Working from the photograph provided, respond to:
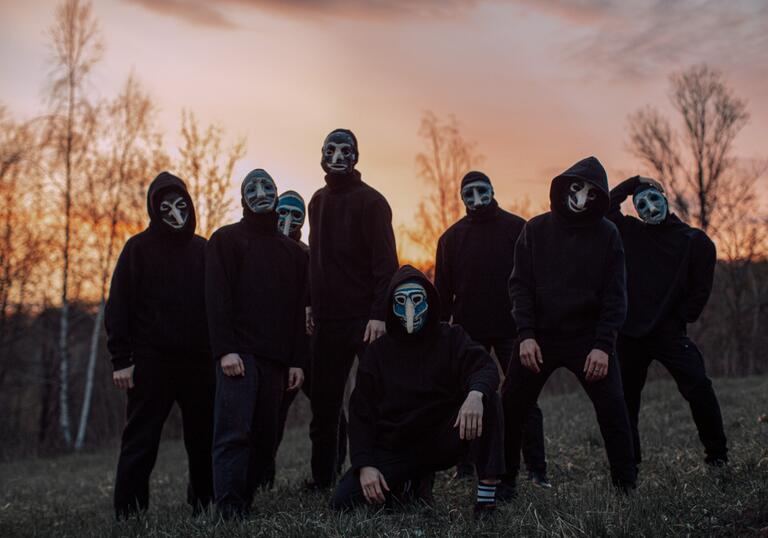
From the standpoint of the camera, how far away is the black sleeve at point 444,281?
806 centimetres

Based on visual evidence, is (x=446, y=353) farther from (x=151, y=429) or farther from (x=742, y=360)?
(x=742, y=360)

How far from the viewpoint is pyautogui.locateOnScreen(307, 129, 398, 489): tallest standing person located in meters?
6.88

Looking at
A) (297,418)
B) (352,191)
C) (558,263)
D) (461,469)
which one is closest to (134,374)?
(352,191)

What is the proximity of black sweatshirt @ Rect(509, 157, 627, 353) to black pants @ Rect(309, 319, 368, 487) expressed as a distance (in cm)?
148

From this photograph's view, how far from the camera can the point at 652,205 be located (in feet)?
25.1

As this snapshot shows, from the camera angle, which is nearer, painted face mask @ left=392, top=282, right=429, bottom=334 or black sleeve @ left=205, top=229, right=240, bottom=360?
painted face mask @ left=392, top=282, right=429, bottom=334

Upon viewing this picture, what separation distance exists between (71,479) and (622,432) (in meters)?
13.0

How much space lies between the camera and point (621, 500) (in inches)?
208

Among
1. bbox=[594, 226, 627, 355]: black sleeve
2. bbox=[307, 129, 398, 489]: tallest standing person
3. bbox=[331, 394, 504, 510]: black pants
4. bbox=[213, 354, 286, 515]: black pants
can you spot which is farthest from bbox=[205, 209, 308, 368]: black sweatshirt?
bbox=[594, 226, 627, 355]: black sleeve

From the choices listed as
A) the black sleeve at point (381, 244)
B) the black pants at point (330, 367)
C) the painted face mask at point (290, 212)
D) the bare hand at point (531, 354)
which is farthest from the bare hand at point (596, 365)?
the painted face mask at point (290, 212)

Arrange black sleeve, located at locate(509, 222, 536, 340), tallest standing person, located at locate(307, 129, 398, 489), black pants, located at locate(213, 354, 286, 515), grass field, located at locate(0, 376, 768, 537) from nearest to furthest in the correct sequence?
grass field, located at locate(0, 376, 768, 537), black pants, located at locate(213, 354, 286, 515), black sleeve, located at locate(509, 222, 536, 340), tallest standing person, located at locate(307, 129, 398, 489)

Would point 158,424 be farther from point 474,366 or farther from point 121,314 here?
point 474,366

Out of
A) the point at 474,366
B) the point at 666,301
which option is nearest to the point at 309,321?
the point at 474,366

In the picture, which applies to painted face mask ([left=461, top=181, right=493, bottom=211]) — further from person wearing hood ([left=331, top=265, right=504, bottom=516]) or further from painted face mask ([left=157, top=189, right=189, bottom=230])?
painted face mask ([left=157, top=189, right=189, bottom=230])
